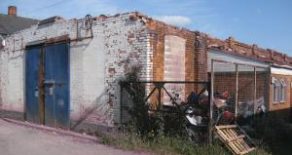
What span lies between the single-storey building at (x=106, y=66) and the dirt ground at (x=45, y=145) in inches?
59.7

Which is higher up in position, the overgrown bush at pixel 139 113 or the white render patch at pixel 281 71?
the white render patch at pixel 281 71

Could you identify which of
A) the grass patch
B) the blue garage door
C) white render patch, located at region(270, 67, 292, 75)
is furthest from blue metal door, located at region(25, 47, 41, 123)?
white render patch, located at region(270, 67, 292, 75)

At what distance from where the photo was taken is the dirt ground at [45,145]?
35.5 ft

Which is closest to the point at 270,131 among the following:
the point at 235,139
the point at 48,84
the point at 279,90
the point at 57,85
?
the point at 235,139

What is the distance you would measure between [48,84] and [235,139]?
26.8 feet

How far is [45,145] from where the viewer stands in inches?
469

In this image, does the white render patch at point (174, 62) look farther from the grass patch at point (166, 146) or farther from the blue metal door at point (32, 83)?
the blue metal door at point (32, 83)

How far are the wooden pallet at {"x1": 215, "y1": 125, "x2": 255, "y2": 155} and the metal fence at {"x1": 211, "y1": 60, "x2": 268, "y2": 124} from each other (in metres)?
0.58

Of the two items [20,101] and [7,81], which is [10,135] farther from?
[7,81]

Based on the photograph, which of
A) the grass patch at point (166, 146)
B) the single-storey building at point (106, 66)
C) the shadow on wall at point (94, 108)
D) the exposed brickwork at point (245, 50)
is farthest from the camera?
the exposed brickwork at point (245, 50)

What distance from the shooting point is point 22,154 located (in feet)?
34.6

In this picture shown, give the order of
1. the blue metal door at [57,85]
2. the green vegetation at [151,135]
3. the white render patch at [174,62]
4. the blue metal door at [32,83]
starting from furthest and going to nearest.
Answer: the blue metal door at [32,83] < the blue metal door at [57,85] < the white render patch at [174,62] < the green vegetation at [151,135]

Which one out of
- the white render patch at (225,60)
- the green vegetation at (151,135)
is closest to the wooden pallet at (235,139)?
the green vegetation at (151,135)

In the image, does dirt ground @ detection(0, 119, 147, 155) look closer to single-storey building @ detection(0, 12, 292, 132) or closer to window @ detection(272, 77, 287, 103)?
single-storey building @ detection(0, 12, 292, 132)
